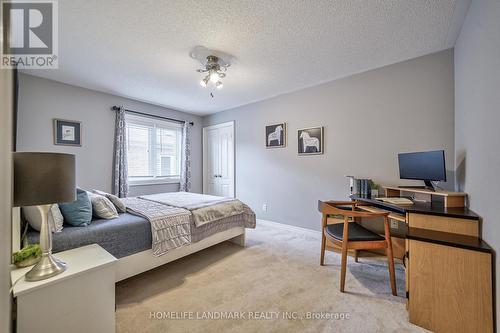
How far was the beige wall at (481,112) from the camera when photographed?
1.30 metres

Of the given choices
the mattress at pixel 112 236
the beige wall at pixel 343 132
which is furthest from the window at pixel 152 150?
the mattress at pixel 112 236

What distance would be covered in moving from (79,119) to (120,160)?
88 cm

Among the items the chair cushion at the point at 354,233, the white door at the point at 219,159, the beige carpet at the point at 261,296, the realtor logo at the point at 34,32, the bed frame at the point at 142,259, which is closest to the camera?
the beige carpet at the point at 261,296

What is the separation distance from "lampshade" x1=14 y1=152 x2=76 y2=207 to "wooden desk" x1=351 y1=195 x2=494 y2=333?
2.38 m

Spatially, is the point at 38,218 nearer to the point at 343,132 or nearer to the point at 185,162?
the point at 185,162

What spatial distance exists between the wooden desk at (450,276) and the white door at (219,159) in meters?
3.59

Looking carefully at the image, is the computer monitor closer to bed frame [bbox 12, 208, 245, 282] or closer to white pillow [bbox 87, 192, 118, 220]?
bed frame [bbox 12, 208, 245, 282]

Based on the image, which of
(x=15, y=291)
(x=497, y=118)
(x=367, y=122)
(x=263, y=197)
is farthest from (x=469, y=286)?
(x=263, y=197)

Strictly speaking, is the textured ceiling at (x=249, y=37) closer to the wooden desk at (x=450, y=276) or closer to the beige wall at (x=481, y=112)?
the beige wall at (x=481, y=112)

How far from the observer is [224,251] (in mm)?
2854

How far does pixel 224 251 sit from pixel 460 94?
3221 mm

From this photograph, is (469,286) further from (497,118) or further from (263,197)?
(263,197)

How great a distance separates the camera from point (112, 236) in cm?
180

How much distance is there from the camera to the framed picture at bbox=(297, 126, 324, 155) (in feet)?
11.1
